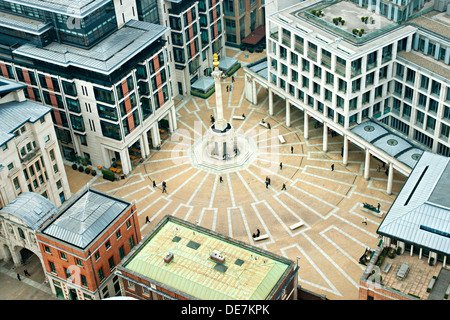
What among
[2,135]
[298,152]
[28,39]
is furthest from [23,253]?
[298,152]

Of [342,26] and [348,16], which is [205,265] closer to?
[342,26]

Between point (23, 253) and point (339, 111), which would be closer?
point (23, 253)

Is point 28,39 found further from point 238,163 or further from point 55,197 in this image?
point 238,163

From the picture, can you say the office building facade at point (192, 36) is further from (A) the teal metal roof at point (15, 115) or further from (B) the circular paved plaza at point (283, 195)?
(A) the teal metal roof at point (15, 115)

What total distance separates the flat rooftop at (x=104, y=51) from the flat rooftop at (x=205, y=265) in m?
40.1

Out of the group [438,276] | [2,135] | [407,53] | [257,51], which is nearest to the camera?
[438,276]

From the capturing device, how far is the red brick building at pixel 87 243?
10706 cm

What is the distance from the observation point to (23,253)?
12544 cm

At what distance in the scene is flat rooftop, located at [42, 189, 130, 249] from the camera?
350ft

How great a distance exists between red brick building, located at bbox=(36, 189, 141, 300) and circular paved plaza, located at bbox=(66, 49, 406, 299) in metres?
18.4

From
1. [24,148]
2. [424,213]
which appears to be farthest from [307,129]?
[24,148]

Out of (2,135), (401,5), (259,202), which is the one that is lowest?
(259,202)

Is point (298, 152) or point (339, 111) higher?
point (339, 111)

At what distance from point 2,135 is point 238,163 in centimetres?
5128
